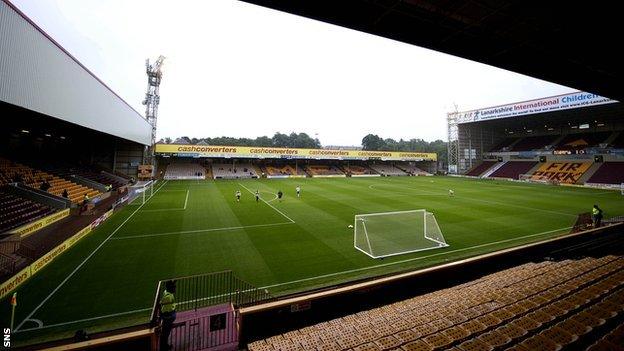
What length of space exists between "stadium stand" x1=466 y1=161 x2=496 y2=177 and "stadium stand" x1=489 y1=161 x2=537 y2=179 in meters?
2.90

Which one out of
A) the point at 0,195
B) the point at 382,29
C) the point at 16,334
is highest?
the point at 382,29

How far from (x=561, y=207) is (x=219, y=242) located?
30.0 m

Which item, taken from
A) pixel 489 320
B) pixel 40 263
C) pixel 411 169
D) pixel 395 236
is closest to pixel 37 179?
pixel 40 263

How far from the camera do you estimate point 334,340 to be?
189 inches

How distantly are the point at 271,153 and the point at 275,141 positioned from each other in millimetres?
79632

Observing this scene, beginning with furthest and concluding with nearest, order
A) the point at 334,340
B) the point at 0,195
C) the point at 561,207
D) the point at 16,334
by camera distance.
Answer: the point at 561,207, the point at 0,195, the point at 16,334, the point at 334,340

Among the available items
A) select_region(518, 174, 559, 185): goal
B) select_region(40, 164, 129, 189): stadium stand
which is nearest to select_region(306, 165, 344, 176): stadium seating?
select_region(518, 174, 559, 185): goal

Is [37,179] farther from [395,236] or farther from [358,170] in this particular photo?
[358,170]

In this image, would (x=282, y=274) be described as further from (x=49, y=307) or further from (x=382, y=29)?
(x=382, y=29)

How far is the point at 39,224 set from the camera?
15406 millimetres

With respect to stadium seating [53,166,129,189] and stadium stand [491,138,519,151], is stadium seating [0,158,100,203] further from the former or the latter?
stadium stand [491,138,519,151]

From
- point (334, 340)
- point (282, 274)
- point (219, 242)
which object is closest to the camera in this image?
point (334, 340)

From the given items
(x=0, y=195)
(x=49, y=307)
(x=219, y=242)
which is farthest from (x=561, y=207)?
(x=0, y=195)

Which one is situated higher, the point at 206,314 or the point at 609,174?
the point at 609,174
